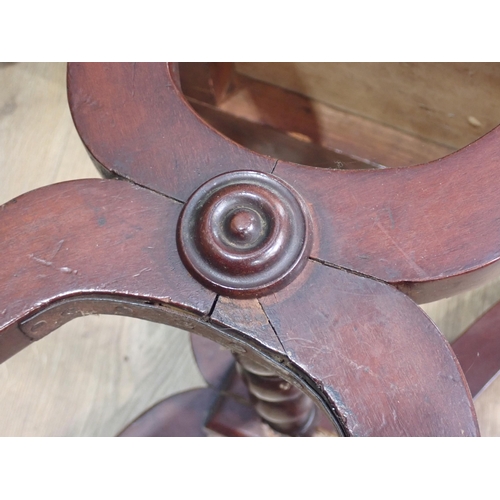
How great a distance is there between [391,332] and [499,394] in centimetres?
62

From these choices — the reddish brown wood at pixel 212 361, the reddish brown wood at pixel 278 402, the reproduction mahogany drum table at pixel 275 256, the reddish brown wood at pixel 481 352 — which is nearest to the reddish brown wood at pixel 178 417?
the reddish brown wood at pixel 212 361

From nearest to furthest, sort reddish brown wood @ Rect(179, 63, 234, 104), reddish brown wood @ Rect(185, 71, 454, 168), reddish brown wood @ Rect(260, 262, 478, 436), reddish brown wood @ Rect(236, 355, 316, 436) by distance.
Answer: reddish brown wood @ Rect(260, 262, 478, 436) < reddish brown wood @ Rect(236, 355, 316, 436) < reddish brown wood @ Rect(179, 63, 234, 104) < reddish brown wood @ Rect(185, 71, 454, 168)

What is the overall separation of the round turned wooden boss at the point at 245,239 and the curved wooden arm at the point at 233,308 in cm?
2

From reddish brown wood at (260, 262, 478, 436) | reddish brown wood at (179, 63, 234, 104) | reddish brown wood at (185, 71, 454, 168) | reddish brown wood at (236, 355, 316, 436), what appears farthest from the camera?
reddish brown wood at (185, 71, 454, 168)

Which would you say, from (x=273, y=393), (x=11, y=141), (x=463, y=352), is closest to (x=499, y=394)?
(x=463, y=352)

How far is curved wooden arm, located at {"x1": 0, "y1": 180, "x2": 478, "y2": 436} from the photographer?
459 mm

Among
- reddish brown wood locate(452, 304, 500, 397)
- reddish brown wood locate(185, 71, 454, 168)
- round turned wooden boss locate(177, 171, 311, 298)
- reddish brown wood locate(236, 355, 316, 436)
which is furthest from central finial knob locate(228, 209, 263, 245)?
reddish brown wood locate(185, 71, 454, 168)

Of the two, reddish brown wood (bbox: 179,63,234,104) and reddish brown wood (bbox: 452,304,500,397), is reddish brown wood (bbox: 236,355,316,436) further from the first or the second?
Answer: reddish brown wood (bbox: 179,63,234,104)

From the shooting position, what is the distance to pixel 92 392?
1116mm

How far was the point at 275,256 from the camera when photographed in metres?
0.47

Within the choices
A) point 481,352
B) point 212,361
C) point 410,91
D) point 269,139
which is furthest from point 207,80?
point 481,352

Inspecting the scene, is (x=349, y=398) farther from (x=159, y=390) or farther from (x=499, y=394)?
(x=159, y=390)
